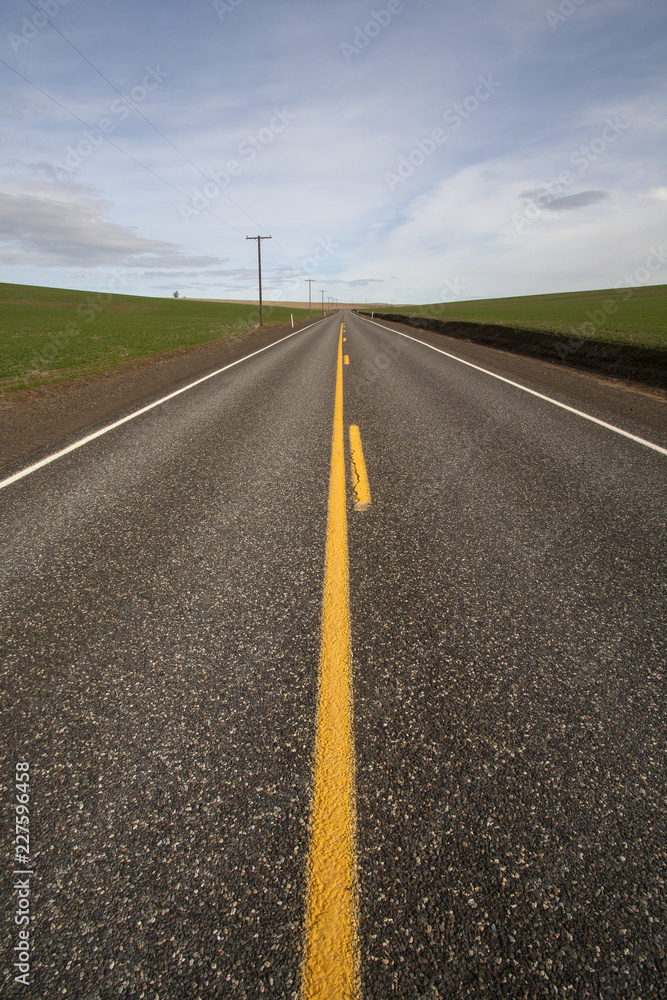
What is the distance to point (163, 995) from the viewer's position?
1.24 meters

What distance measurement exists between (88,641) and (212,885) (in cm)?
149

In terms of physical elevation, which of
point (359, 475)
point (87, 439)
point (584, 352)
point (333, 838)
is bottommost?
point (333, 838)

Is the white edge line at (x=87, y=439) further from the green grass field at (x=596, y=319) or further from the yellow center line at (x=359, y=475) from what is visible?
the green grass field at (x=596, y=319)

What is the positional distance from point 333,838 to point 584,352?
52.2 feet

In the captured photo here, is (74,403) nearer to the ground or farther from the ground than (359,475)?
farther from the ground

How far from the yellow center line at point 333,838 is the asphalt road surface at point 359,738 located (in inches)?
1.6

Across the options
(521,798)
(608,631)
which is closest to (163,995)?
(521,798)

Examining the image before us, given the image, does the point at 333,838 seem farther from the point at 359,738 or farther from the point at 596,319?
the point at 596,319

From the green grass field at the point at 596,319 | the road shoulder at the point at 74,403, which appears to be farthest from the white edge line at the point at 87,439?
the green grass field at the point at 596,319

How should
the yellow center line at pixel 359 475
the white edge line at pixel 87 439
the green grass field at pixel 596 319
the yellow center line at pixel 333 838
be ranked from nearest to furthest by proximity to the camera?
1. the yellow center line at pixel 333 838
2. the yellow center line at pixel 359 475
3. the white edge line at pixel 87 439
4. the green grass field at pixel 596 319

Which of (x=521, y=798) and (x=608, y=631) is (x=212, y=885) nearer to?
(x=521, y=798)

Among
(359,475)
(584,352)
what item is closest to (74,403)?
(359,475)

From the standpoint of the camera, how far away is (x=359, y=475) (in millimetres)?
4977

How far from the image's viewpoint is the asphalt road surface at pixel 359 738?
1331 mm
